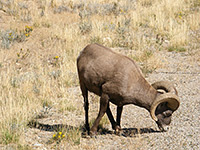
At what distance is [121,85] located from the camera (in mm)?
6137

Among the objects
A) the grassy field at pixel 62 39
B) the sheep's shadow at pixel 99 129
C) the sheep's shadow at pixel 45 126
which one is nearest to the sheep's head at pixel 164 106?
the sheep's shadow at pixel 99 129

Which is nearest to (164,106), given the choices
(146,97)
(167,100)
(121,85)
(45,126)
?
(167,100)

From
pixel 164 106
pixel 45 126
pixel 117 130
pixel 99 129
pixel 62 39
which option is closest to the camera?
pixel 164 106

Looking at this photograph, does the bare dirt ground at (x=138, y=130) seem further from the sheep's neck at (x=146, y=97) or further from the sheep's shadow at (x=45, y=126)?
the sheep's neck at (x=146, y=97)

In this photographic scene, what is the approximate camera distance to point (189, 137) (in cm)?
614

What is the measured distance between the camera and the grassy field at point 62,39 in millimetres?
8453

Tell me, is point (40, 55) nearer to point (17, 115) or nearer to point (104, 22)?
point (104, 22)

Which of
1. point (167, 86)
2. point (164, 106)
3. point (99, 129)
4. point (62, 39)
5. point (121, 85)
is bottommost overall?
point (99, 129)

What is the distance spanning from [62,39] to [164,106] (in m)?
8.93

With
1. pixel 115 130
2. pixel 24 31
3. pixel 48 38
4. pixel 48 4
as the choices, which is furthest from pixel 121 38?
pixel 115 130

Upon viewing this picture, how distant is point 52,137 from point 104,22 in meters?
11.1

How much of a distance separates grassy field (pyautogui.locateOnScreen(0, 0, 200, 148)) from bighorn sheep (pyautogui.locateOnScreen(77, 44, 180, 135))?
183cm

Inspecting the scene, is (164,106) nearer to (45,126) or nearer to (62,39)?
(45,126)

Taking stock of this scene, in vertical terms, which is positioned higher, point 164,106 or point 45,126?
point 164,106
